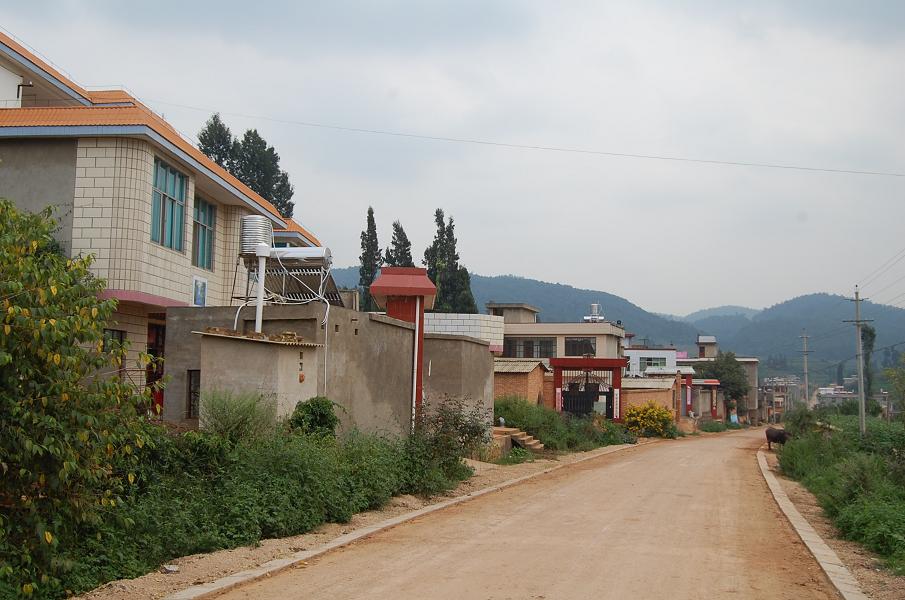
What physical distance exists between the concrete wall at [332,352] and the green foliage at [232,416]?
1271mm

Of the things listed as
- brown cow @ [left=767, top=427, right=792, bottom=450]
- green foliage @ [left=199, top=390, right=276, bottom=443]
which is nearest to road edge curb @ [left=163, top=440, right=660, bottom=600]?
green foliage @ [left=199, top=390, right=276, bottom=443]

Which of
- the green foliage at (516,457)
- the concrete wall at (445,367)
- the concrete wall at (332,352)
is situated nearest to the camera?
the concrete wall at (332,352)

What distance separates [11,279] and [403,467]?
9.34 m

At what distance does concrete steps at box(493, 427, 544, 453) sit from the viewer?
84.8 feet

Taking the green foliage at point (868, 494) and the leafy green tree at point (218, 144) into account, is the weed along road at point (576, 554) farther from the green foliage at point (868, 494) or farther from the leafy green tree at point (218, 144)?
the leafy green tree at point (218, 144)

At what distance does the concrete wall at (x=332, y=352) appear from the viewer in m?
14.9

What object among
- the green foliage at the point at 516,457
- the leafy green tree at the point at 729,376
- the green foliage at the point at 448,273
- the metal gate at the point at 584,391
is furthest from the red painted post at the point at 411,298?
the leafy green tree at the point at 729,376

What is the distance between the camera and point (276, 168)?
6309 centimetres

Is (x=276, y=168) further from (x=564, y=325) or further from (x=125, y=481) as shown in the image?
(x=125, y=481)

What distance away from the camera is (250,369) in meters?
13.8

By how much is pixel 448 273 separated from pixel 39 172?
4573cm

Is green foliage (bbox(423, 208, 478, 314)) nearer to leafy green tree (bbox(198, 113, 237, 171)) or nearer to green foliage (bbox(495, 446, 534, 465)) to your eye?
leafy green tree (bbox(198, 113, 237, 171))

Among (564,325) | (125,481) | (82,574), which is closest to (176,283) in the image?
(125,481)

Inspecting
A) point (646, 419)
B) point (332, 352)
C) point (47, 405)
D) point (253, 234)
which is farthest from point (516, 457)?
point (646, 419)
